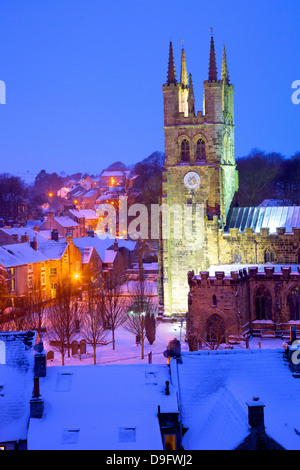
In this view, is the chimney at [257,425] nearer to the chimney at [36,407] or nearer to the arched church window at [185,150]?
the chimney at [36,407]

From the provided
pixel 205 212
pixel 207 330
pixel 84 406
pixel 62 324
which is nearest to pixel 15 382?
pixel 84 406

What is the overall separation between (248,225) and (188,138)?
29.4ft

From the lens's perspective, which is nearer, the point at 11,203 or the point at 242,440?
the point at 242,440

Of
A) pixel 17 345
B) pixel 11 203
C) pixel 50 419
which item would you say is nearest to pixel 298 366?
pixel 50 419

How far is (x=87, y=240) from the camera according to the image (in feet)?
243

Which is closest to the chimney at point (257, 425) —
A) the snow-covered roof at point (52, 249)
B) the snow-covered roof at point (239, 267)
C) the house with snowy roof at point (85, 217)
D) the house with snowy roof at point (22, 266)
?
the snow-covered roof at point (239, 267)

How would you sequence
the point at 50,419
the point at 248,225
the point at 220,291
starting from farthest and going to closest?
the point at 248,225 < the point at 220,291 < the point at 50,419

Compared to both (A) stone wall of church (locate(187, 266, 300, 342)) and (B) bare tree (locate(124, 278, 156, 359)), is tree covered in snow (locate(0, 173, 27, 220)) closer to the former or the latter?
(B) bare tree (locate(124, 278, 156, 359))

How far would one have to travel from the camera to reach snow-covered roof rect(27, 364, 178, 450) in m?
19.1

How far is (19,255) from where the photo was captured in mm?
57531

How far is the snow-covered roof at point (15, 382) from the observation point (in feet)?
67.3

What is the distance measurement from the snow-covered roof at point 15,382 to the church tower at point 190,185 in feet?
86.4
